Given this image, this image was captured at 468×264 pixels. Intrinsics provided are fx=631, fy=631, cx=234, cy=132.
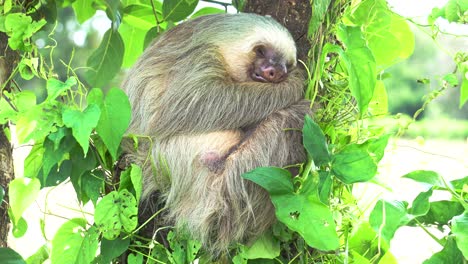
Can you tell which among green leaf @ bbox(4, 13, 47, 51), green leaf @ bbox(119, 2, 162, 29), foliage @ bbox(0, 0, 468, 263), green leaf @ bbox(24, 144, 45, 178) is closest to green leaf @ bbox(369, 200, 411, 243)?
foliage @ bbox(0, 0, 468, 263)

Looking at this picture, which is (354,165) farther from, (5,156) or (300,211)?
(5,156)

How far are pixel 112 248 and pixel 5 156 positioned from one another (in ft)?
2.81

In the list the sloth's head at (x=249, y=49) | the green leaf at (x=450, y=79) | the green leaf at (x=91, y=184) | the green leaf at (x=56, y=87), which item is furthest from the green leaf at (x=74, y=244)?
the green leaf at (x=450, y=79)

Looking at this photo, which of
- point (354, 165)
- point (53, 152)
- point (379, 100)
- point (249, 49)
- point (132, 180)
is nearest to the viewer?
point (354, 165)

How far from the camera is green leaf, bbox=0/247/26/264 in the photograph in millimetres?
2775

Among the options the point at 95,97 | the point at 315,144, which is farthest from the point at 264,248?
the point at 95,97

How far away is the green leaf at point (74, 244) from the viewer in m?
2.66

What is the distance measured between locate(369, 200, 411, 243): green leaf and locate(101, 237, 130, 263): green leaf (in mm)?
1102

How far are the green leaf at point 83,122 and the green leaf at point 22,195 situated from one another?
0.36m

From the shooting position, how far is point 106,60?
3549mm

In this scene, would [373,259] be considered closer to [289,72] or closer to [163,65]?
[289,72]

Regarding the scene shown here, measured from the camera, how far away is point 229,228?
2.87m

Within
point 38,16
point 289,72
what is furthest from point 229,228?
point 38,16

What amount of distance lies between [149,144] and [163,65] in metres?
0.43
